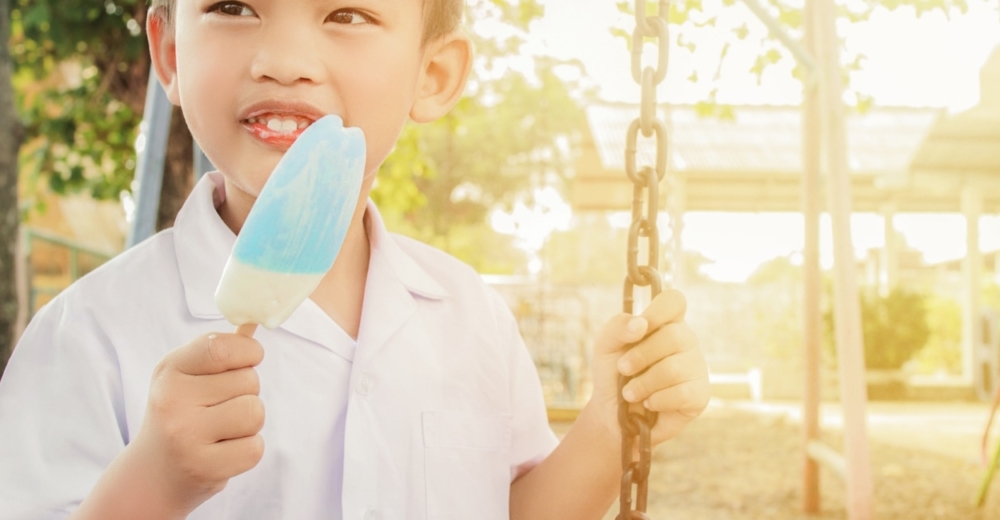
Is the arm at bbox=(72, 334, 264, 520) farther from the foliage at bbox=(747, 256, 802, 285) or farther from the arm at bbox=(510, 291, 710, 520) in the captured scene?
the foliage at bbox=(747, 256, 802, 285)

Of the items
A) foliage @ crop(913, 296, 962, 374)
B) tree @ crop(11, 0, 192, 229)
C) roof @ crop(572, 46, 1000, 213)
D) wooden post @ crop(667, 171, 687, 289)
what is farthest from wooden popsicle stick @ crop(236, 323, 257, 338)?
foliage @ crop(913, 296, 962, 374)

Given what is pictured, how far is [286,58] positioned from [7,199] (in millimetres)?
3188

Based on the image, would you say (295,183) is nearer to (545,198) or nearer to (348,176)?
(348,176)

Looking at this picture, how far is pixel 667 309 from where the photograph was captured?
1.40 meters

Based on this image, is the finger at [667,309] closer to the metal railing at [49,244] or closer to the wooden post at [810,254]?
the wooden post at [810,254]

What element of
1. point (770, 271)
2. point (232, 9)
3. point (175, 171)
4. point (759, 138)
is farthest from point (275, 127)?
point (770, 271)

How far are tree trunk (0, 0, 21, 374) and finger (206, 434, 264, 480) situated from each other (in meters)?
3.18

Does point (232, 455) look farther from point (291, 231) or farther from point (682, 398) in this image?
point (682, 398)

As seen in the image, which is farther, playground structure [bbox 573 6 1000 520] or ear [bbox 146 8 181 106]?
playground structure [bbox 573 6 1000 520]

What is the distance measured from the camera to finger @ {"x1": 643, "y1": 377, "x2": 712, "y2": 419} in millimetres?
1394

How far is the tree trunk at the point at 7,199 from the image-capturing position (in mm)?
3770

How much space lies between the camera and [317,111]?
4.02ft

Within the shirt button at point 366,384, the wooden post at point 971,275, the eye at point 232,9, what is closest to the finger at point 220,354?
the shirt button at point 366,384

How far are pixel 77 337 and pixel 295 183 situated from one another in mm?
514
